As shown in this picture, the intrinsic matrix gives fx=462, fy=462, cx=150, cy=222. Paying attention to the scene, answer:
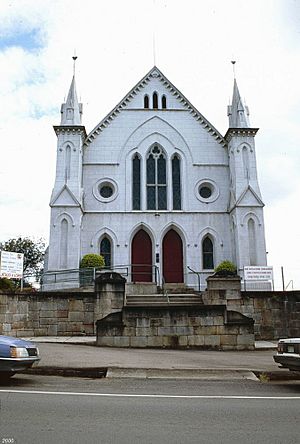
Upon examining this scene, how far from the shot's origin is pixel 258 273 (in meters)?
21.7

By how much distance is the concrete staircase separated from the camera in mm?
18781

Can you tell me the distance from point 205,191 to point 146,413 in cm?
2338

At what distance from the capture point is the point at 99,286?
17.8 m

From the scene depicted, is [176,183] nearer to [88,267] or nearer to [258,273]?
[88,267]

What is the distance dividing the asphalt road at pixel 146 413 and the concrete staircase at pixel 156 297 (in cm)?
939

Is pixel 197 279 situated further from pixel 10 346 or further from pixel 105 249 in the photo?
pixel 10 346

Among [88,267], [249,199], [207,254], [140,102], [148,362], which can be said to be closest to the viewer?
[148,362]

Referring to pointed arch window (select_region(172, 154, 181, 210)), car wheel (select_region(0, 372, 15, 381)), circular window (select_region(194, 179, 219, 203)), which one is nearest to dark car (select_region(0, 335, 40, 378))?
car wheel (select_region(0, 372, 15, 381))

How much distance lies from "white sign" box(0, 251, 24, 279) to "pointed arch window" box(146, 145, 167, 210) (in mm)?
11235

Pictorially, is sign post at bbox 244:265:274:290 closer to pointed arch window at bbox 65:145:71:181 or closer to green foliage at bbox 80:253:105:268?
green foliage at bbox 80:253:105:268

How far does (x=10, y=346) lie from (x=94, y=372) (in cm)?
243

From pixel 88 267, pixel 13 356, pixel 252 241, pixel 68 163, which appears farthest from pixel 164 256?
pixel 13 356

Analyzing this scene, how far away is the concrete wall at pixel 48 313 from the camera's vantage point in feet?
57.2

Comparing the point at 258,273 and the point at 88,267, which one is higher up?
the point at 88,267
